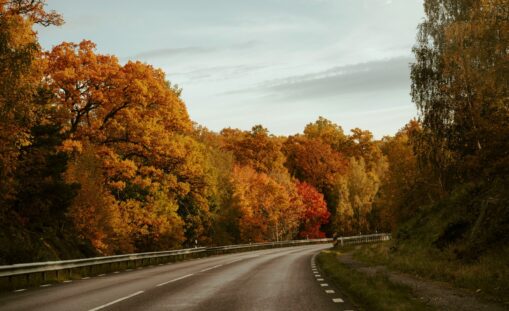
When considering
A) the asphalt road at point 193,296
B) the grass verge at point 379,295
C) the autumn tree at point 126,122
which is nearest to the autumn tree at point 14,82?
the asphalt road at point 193,296

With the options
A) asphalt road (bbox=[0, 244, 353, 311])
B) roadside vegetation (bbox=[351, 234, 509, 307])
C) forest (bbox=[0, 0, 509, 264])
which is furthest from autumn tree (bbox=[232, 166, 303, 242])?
asphalt road (bbox=[0, 244, 353, 311])

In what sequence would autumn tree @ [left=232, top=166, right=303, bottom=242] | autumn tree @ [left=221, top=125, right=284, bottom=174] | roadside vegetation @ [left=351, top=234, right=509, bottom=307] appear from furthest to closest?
autumn tree @ [left=221, top=125, right=284, bottom=174] < autumn tree @ [left=232, top=166, right=303, bottom=242] < roadside vegetation @ [left=351, top=234, right=509, bottom=307]

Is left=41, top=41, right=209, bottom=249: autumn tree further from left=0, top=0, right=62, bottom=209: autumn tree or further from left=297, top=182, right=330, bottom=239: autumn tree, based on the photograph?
left=297, top=182, right=330, bottom=239: autumn tree

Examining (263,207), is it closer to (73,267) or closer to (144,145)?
(144,145)

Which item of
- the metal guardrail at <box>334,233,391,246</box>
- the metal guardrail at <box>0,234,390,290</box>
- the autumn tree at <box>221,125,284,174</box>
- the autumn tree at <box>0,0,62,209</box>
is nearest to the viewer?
the metal guardrail at <box>0,234,390,290</box>

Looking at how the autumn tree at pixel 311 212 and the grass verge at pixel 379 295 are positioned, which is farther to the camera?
the autumn tree at pixel 311 212

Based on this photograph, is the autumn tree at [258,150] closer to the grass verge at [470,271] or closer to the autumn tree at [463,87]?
the autumn tree at [463,87]

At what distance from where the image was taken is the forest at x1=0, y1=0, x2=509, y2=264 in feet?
58.6

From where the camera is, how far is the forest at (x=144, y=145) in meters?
17.9

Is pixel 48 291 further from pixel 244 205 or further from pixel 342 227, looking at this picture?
pixel 342 227

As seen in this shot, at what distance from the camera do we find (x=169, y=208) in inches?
1496

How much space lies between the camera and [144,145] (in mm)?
32125

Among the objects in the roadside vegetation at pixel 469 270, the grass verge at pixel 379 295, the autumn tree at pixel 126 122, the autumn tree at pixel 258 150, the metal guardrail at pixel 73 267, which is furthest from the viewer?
the autumn tree at pixel 258 150

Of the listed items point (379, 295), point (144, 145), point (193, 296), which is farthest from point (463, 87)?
point (193, 296)
